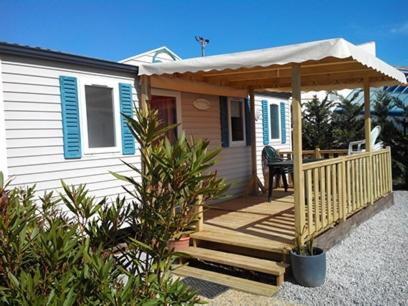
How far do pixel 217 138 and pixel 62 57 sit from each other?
3321mm

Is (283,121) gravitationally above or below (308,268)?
above

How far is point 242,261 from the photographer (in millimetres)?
3969

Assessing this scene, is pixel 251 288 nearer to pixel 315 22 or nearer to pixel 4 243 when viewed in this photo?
pixel 4 243

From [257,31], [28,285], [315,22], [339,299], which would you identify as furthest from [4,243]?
[257,31]

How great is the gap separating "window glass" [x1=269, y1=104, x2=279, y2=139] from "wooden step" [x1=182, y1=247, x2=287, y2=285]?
193 inches

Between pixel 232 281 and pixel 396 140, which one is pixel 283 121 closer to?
pixel 396 140

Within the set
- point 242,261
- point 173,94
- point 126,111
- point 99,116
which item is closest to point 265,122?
point 173,94

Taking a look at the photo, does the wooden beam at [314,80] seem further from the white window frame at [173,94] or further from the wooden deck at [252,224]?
the wooden deck at [252,224]

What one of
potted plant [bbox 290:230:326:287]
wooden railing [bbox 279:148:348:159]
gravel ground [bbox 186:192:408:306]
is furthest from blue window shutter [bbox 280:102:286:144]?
potted plant [bbox 290:230:326:287]

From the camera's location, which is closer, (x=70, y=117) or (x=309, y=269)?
(x=309, y=269)

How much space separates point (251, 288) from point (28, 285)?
2.47 m

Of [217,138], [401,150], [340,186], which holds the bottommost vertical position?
[340,186]

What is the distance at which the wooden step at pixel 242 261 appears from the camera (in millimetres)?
3721

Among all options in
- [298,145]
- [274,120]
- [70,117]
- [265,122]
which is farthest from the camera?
[274,120]
